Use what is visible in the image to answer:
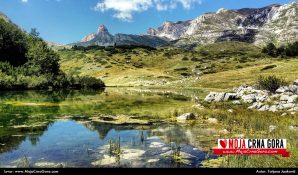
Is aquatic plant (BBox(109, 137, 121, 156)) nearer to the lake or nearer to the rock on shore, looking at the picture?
the lake

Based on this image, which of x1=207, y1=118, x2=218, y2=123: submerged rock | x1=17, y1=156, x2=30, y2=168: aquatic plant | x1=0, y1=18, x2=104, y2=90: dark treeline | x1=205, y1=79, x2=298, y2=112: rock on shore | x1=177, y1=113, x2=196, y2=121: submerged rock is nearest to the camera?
x1=17, y1=156, x2=30, y2=168: aquatic plant

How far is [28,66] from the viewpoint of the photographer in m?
141

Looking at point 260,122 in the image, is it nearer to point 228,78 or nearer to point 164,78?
point 228,78

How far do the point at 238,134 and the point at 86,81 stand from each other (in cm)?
11497

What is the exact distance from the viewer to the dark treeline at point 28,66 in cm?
11806

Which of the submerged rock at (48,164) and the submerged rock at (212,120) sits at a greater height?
the submerged rock at (212,120)

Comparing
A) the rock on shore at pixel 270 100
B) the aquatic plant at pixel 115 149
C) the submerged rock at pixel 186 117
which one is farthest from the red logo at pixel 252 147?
the rock on shore at pixel 270 100

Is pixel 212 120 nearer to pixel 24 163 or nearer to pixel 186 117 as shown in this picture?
pixel 186 117

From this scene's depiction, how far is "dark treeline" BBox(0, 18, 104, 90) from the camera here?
11806cm

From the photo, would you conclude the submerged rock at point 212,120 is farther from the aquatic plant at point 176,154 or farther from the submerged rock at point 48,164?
the submerged rock at point 48,164

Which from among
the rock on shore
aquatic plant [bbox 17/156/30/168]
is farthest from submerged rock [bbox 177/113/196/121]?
aquatic plant [bbox 17/156/30/168]
